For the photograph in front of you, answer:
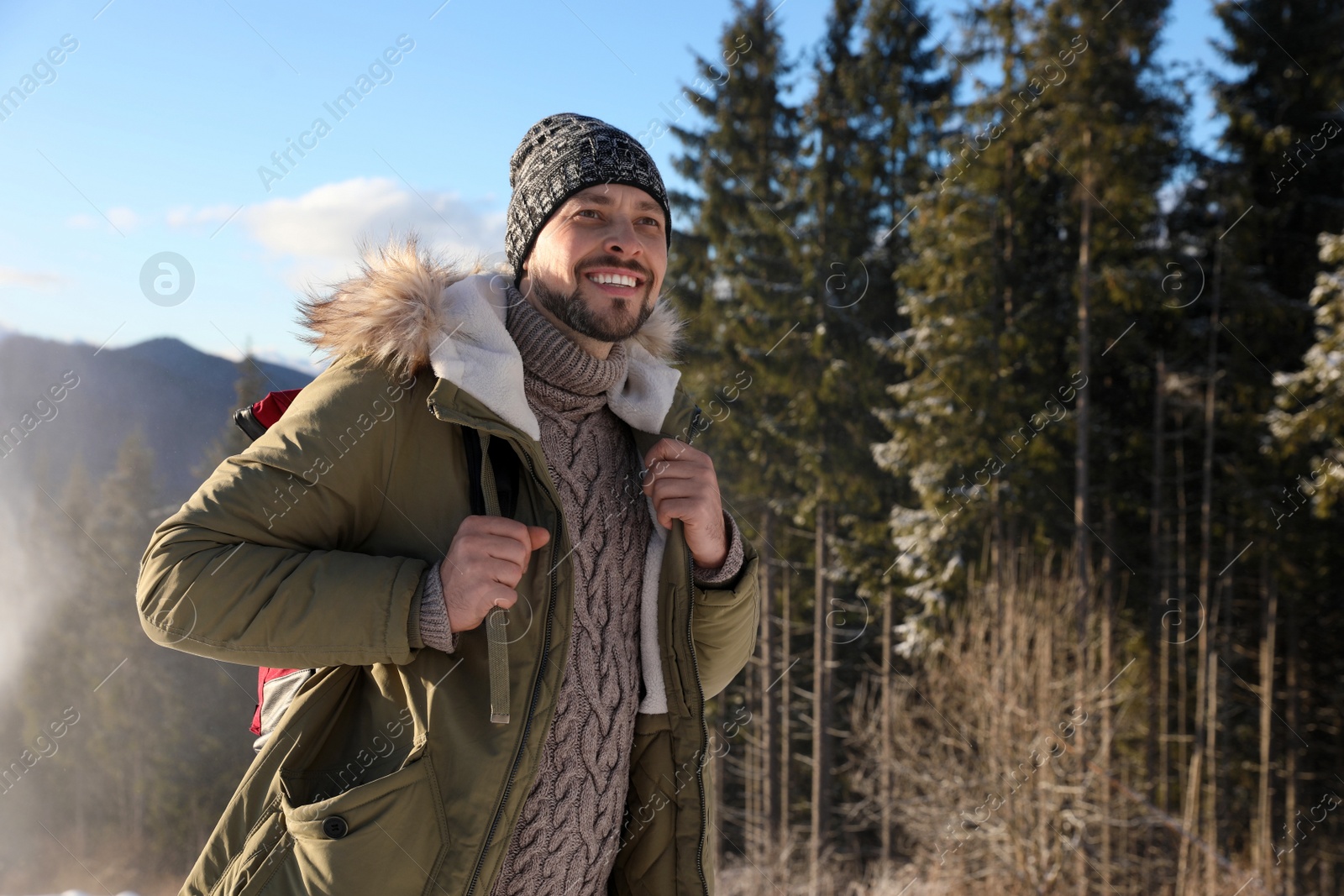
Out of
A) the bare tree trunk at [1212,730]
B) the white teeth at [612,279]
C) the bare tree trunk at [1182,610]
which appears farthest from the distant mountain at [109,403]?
the bare tree trunk at [1212,730]

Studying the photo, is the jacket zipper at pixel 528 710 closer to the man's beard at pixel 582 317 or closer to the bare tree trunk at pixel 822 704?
the man's beard at pixel 582 317

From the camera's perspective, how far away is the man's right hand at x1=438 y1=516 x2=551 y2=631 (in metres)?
1.45

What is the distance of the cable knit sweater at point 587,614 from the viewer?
1709 millimetres

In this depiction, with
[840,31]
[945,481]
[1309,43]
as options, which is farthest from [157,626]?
[1309,43]

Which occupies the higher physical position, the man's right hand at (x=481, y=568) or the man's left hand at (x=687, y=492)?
the man's left hand at (x=687, y=492)

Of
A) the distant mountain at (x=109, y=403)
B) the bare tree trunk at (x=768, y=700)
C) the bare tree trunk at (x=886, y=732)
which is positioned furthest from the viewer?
the bare tree trunk at (x=768, y=700)

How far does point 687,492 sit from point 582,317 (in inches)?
16.7

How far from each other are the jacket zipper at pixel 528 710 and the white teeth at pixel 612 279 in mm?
461

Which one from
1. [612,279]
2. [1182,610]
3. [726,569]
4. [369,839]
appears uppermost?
[1182,610]

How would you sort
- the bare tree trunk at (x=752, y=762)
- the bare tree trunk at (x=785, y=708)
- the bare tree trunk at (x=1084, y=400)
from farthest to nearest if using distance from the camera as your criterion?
the bare tree trunk at (x=752, y=762) → the bare tree trunk at (x=785, y=708) → the bare tree trunk at (x=1084, y=400)

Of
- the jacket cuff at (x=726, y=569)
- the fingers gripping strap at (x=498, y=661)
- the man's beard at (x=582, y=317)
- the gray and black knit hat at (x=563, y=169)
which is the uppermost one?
the gray and black knit hat at (x=563, y=169)

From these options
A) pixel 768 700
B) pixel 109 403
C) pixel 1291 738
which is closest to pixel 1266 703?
pixel 1291 738

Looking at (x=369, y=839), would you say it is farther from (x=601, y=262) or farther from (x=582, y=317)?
(x=601, y=262)

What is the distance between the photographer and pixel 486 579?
1.45m
